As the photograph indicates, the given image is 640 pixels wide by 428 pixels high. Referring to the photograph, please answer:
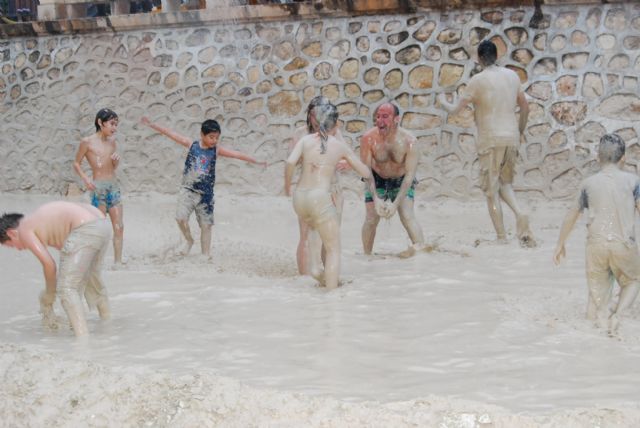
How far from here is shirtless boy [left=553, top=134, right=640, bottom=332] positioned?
5.61 metres

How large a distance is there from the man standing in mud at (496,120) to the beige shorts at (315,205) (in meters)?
2.08

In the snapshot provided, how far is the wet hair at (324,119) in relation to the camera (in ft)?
22.5

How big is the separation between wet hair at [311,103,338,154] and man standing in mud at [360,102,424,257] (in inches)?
42.2

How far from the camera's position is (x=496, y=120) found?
8406mm

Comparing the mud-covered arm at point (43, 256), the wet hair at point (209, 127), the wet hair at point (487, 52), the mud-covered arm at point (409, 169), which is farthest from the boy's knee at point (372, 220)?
the mud-covered arm at point (43, 256)

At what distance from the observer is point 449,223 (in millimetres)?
10219

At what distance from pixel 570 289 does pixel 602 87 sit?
399 cm

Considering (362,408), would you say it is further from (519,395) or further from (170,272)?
(170,272)

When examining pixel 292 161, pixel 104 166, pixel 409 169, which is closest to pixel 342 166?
pixel 292 161

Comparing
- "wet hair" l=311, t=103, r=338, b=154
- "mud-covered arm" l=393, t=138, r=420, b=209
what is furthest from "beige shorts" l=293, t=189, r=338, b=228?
"mud-covered arm" l=393, t=138, r=420, b=209

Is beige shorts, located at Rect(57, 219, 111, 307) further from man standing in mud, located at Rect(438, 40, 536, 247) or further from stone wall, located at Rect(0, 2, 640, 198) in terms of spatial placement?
stone wall, located at Rect(0, 2, 640, 198)

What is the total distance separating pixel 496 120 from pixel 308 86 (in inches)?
134

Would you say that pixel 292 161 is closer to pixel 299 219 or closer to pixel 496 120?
pixel 299 219

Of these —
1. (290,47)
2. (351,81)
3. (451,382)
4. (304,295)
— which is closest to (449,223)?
(351,81)
